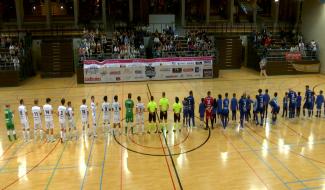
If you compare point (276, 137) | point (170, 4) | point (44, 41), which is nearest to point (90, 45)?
point (44, 41)

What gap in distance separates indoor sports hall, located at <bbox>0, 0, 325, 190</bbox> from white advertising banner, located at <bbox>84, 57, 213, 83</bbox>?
81mm

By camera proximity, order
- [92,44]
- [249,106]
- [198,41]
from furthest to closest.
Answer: [198,41] → [92,44] → [249,106]

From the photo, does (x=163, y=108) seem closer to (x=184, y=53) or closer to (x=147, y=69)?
(x=147, y=69)

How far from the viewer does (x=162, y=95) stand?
1752 cm

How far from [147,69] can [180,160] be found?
1417 cm

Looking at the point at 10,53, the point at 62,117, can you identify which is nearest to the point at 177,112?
the point at 62,117

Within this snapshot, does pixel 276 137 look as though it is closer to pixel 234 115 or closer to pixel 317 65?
pixel 234 115

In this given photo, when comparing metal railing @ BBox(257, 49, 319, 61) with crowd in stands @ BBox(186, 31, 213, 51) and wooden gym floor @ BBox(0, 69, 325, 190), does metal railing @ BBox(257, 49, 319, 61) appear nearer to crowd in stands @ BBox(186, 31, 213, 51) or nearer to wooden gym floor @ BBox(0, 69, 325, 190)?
crowd in stands @ BBox(186, 31, 213, 51)

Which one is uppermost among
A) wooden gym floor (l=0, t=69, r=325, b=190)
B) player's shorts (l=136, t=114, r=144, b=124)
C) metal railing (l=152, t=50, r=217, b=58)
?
metal railing (l=152, t=50, r=217, b=58)

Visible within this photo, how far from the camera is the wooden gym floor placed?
10188mm

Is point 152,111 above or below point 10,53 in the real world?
below

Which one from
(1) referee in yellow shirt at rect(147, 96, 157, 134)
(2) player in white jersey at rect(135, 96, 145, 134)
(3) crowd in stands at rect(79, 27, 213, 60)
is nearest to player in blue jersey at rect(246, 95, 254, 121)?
(1) referee in yellow shirt at rect(147, 96, 157, 134)

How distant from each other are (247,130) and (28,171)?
30.7ft

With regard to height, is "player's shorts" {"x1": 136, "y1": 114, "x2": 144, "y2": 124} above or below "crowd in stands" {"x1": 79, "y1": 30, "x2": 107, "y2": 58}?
below
